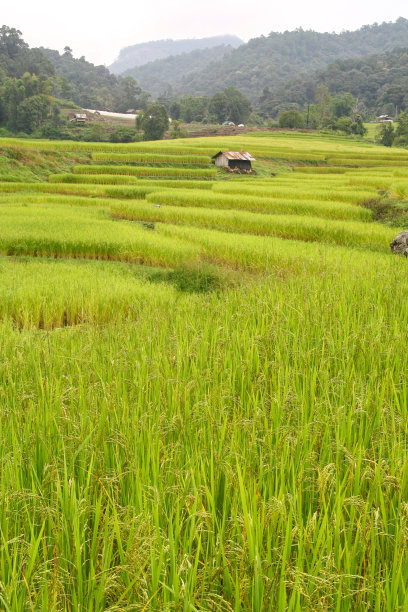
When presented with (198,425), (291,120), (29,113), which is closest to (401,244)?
(198,425)

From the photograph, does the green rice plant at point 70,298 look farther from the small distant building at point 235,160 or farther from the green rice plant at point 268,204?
the small distant building at point 235,160

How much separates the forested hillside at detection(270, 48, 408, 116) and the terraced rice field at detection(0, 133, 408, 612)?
10677cm

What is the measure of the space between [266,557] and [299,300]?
3.94 meters

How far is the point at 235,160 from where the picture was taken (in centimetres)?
3641

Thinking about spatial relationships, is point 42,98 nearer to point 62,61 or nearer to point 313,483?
point 313,483

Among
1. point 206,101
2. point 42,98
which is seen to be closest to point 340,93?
point 206,101

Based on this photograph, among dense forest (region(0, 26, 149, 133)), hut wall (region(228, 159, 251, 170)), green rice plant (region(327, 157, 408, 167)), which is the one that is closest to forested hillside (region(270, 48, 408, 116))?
dense forest (region(0, 26, 149, 133))

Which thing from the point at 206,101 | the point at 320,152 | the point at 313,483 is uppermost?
the point at 206,101

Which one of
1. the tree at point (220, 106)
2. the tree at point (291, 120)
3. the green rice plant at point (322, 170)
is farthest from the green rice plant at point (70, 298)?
the tree at point (220, 106)

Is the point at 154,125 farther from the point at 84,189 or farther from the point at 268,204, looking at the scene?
the point at 268,204

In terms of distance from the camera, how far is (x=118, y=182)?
2823 cm

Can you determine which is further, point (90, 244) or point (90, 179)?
point (90, 179)

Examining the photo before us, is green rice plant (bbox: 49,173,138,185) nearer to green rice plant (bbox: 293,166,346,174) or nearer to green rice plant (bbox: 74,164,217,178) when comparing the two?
green rice plant (bbox: 74,164,217,178)

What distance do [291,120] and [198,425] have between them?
78.2 metres
